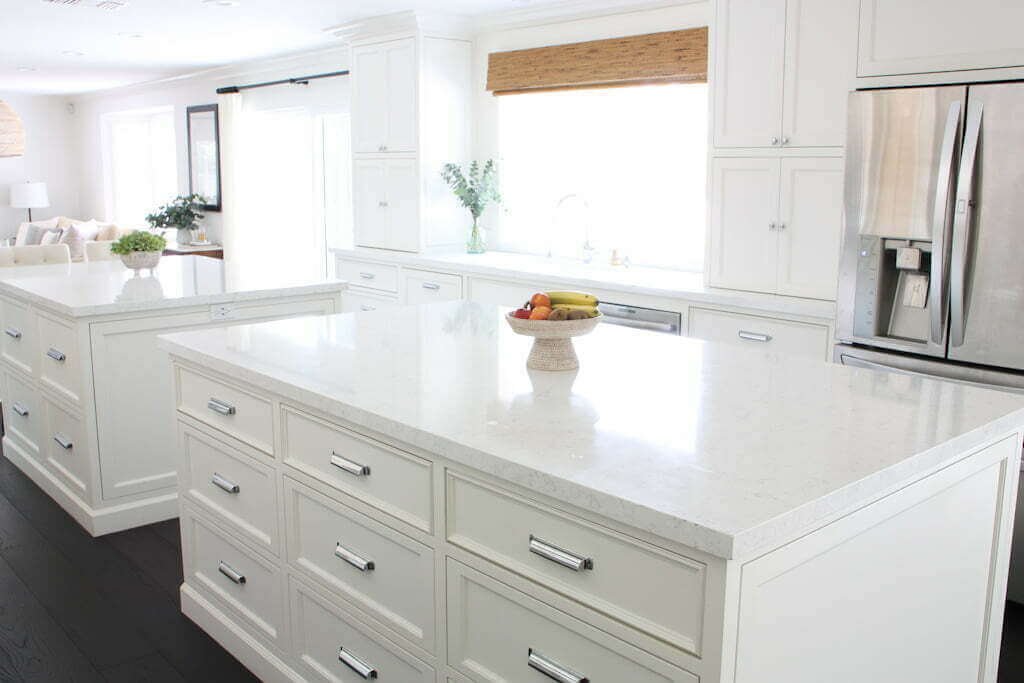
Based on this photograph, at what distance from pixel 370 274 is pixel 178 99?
16.3 feet

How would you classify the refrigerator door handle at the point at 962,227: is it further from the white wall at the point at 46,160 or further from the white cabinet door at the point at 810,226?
the white wall at the point at 46,160

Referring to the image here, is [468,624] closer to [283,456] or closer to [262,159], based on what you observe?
[283,456]

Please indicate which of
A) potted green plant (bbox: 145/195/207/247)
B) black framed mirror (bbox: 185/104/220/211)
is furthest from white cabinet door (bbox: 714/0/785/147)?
potted green plant (bbox: 145/195/207/247)

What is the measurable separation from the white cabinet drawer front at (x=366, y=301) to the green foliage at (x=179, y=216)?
3.41 m

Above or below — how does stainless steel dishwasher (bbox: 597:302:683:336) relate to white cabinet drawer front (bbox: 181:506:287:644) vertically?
above

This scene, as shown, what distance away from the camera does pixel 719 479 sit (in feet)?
4.94

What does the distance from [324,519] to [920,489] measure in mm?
1296

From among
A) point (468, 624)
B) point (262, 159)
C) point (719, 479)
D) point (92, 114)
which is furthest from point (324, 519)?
point (92, 114)

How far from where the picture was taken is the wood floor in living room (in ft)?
8.54

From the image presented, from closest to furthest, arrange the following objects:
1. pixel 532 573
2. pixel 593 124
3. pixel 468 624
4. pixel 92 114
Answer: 1. pixel 532 573
2. pixel 468 624
3. pixel 593 124
4. pixel 92 114

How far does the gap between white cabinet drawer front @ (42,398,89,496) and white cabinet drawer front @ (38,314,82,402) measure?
0.32 feet

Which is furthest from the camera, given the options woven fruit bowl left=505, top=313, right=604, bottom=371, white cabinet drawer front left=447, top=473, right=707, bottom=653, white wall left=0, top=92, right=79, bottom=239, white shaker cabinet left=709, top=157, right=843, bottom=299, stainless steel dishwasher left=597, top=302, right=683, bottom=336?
white wall left=0, top=92, right=79, bottom=239

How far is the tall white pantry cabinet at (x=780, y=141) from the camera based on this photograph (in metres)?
3.69

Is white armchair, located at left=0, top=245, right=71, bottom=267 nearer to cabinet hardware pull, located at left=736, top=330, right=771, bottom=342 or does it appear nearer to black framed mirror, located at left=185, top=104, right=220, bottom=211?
black framed mirror, located at left=185, top=104, right=220, bottom=211
